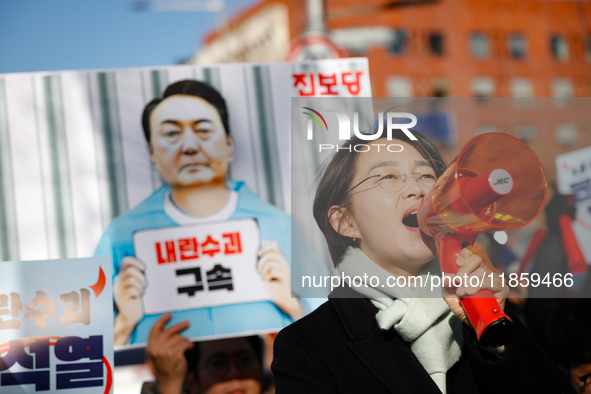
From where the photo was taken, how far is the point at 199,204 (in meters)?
2.50

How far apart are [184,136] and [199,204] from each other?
0.31 m

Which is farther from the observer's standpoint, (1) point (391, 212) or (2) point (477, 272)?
(1) point (391, 212)

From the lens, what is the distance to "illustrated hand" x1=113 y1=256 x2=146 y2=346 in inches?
94.3

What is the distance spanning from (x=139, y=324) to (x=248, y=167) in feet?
2.76

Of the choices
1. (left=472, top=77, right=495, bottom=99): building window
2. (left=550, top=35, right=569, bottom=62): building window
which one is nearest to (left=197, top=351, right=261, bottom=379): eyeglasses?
(left=472, top=77, right=495, bottom=99): building window

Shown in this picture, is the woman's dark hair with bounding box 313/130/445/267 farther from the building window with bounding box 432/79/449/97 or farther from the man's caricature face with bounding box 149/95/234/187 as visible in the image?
the building window with bounding box 432/79/449/97

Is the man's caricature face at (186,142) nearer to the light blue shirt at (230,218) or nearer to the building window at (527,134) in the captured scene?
the light blue shirt at (230,218)

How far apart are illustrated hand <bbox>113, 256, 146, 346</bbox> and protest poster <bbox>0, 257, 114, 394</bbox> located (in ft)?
0.27

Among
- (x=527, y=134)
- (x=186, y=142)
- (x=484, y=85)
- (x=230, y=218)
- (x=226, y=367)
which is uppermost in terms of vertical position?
(x=484, y=85)

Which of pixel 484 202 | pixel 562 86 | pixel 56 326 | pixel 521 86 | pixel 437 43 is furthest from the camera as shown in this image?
pixel 562 86

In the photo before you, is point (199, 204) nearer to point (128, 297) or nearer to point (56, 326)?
point (128, 297)

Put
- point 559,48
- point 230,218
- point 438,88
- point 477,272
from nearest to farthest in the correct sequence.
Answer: point 477,272 → point 230,218 → point 438,88 → point 559,48

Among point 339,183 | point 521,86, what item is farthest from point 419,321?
point 521,86

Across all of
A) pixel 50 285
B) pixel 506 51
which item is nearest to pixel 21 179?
pixel 50 285
